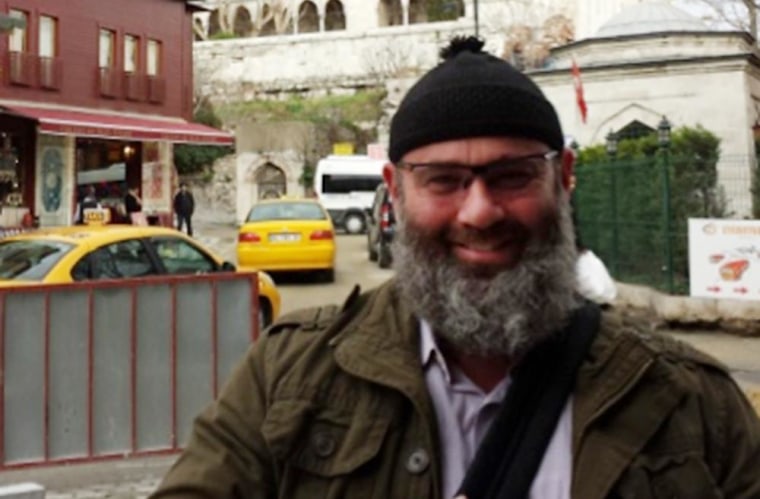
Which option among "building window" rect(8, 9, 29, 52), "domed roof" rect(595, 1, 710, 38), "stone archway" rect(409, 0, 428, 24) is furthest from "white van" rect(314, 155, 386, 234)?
"stone archway" rect(409, 0, 428, 24)

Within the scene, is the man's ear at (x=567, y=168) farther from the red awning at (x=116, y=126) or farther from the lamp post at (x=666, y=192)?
the red awning at (x=116, y=126)

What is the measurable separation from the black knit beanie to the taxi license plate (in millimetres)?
16022

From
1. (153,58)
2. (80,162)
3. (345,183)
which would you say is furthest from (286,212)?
(345,183)

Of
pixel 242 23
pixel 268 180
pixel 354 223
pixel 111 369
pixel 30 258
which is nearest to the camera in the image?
pixel 111 369

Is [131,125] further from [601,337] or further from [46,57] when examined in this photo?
[601,337]

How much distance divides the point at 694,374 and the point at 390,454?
0.69m

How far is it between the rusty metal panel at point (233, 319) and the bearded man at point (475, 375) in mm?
4923

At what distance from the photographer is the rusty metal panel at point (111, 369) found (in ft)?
21.4

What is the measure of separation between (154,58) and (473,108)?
3209 centimetres

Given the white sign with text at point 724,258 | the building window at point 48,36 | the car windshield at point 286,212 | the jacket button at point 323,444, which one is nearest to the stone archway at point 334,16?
the building window at point 48,36

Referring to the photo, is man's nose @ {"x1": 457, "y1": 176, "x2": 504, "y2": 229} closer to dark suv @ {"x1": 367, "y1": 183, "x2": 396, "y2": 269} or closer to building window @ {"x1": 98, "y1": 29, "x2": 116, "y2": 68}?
dark suv @ {"x1": 367, "y1": 183, "x2": 396, "y2": 269}

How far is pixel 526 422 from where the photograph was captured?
75.0 inches

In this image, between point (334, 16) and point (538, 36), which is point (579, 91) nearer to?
point (538, 36)

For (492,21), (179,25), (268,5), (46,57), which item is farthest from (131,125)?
(268,5)
